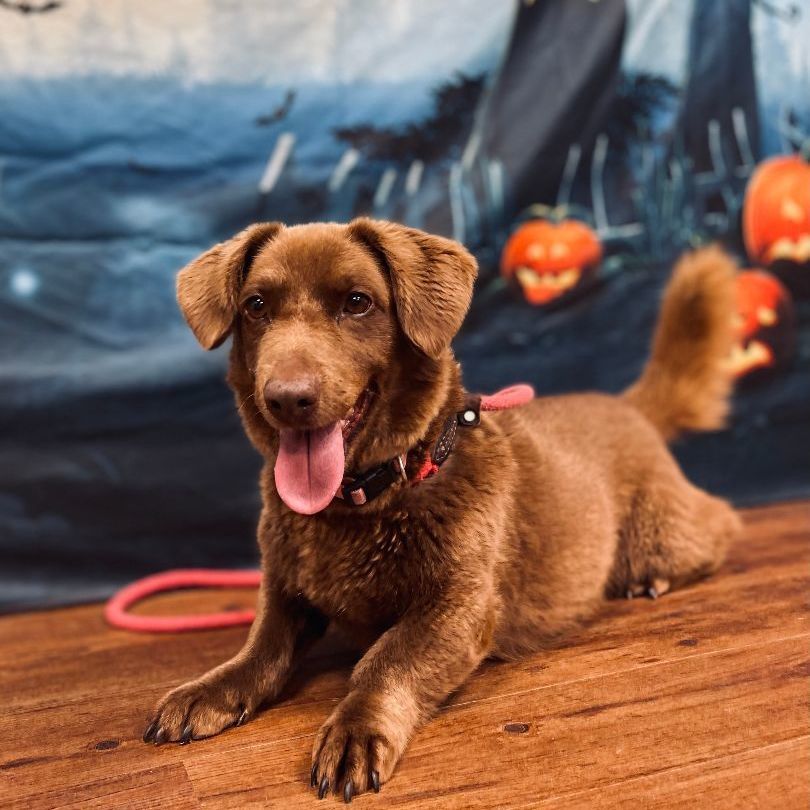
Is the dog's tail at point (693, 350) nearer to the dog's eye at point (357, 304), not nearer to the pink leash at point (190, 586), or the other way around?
the pink leash at point (190, 586)

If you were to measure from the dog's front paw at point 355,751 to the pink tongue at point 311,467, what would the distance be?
383mm

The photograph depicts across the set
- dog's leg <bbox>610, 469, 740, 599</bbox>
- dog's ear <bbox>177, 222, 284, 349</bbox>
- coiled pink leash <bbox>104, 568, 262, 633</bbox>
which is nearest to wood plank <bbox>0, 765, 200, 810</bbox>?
dog's ear <bbox>177, 222, 284, 349</bbox>

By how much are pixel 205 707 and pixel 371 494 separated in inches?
20.5

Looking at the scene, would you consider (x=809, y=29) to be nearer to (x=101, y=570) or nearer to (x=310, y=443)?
(x=310, y=443)

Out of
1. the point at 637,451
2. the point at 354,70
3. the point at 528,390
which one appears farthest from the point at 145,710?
the point at 354,70

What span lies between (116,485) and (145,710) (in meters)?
1.25

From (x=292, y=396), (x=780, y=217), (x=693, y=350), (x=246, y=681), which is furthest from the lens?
(x=780, y=217)

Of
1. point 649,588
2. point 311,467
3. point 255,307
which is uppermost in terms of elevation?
point 255,307

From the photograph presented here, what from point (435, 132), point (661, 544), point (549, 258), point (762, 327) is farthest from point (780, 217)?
point (661, 544)

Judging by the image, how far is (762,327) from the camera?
3682 mm

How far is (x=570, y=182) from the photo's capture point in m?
3.41

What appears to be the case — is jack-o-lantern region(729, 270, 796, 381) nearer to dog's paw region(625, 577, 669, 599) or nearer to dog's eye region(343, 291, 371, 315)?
dog's paw region(625, 577, 669, 599)

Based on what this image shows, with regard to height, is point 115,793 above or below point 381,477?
A: below

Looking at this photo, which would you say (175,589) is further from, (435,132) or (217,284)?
(435,132)
